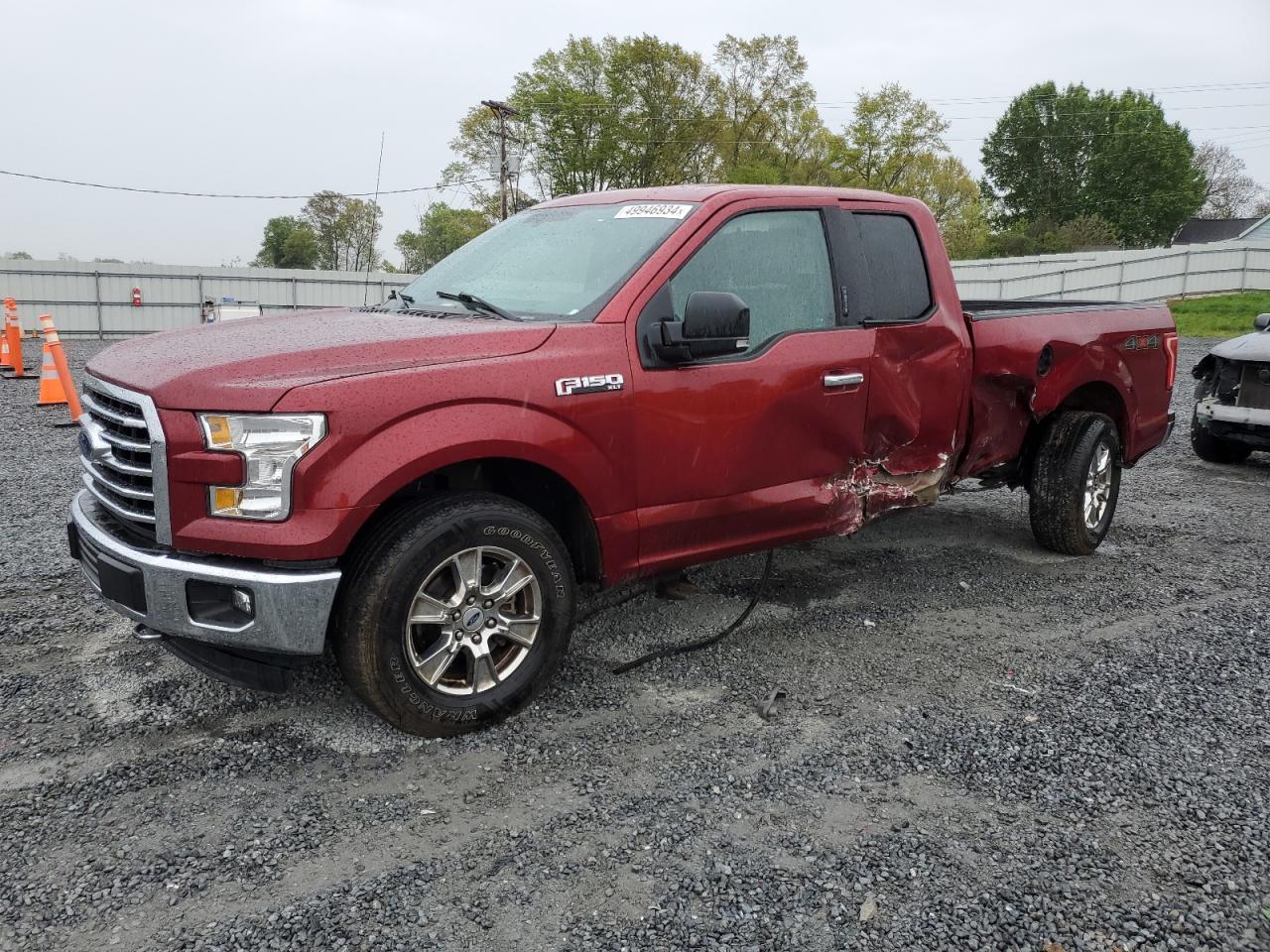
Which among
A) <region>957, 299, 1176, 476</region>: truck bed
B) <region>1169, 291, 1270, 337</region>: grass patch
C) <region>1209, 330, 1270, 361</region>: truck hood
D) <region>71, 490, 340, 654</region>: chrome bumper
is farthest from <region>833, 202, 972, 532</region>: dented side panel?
<region>1169, 291, 1270, 337</region>: grass patch

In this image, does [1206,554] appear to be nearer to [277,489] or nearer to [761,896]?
[761,896]

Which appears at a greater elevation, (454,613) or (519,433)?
(519,433)

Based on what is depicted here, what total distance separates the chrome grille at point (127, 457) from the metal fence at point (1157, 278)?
1248 inches

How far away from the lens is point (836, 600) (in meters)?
5.01

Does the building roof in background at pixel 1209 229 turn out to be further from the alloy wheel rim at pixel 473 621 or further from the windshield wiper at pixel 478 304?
the alloy wheel rim at pixel 473 621

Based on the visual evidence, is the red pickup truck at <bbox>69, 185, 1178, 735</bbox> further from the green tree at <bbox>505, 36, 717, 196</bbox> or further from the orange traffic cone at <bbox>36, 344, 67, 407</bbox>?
the green tree at <bbox>505, 36, 717, 196</bbox>

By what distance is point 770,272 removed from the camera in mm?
4188

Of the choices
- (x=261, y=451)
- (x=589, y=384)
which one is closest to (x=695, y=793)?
(x=589, y=384)

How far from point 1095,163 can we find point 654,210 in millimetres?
73097

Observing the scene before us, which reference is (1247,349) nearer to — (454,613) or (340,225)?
(454,613)

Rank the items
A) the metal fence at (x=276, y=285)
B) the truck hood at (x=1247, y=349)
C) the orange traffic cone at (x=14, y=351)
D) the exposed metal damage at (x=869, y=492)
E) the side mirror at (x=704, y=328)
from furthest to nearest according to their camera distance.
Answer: the metal fence at (x=276, y=285) < the orange traffic cone at (x=14, y=351) < the truck hood at (x=1247, y=349) < the exposed metal damage at (x=869, y=492) < the side mirror at (x=704, y=328)

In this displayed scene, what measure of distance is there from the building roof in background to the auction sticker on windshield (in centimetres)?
6942

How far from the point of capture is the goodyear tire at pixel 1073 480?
556 centimetres

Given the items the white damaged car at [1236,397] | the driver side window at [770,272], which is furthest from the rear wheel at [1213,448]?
the driver side window at [770,272]
